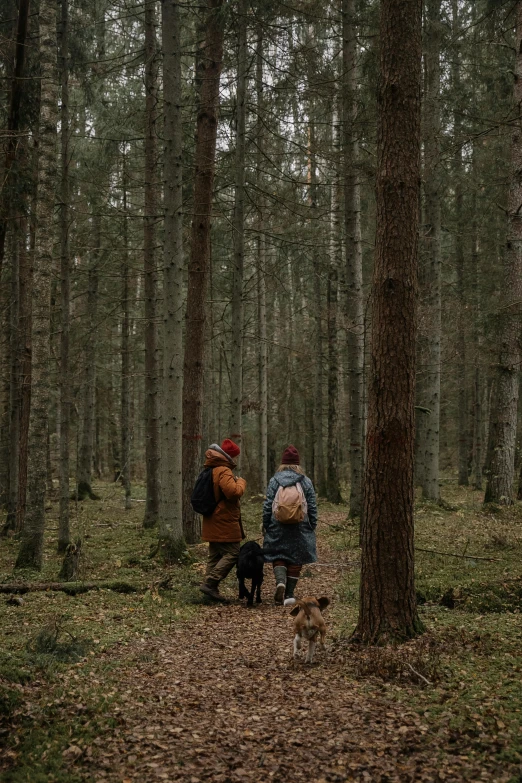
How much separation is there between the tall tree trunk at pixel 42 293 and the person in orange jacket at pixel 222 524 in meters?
3.05

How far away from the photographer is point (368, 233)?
1014 inches

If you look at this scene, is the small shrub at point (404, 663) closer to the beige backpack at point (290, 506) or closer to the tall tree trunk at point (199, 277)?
the beige backpack at point (290, 506)

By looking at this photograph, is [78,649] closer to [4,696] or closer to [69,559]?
[4,696]

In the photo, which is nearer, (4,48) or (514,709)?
(514,709)

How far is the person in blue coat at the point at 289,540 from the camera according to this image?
8.51 metres

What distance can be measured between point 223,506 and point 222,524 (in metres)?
0.24

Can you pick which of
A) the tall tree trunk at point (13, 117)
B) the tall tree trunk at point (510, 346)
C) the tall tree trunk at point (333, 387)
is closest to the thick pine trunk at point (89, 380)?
the tall tree trunk at point (333, 387)

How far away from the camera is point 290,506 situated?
8.46m

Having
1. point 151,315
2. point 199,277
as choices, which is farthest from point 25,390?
point 199,277

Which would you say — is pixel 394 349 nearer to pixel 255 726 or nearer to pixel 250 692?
pixel 250 692

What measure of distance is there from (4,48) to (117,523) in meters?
10.7

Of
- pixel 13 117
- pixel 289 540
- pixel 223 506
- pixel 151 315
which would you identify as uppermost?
pixel 13 117

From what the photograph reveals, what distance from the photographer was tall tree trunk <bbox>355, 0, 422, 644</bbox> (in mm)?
5980

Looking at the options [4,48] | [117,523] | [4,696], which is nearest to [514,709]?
[4,696]
